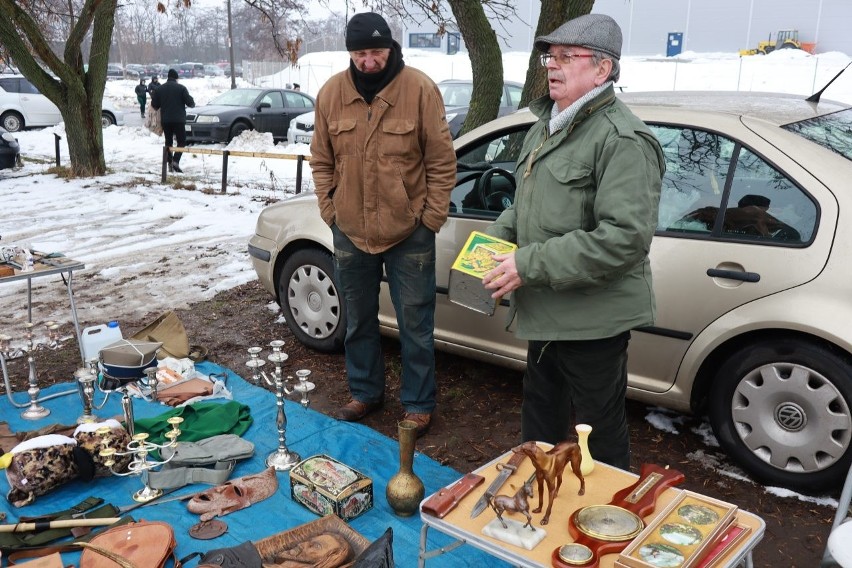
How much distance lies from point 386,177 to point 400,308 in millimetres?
673

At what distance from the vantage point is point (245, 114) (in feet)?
53.1

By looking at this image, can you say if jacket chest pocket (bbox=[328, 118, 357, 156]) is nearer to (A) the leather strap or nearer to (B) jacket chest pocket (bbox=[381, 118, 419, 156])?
(B) jacket chest pocket (bbox=[381, 118, 419, 156])

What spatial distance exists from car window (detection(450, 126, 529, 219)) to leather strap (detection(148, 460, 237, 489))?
1733mm

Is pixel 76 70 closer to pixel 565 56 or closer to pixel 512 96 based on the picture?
pixel 512 96

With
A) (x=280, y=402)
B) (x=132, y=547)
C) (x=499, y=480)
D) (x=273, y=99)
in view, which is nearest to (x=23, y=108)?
(x=273, y=99)

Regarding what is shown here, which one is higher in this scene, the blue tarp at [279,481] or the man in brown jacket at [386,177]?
the man in brown jacket at [386,177]

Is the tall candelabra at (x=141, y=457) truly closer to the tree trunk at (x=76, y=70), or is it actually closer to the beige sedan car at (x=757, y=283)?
the beige sedan car at (x=757, y=283)

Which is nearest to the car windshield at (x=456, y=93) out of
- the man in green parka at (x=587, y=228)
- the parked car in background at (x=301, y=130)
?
the parked car in background at (x=301, y=130)

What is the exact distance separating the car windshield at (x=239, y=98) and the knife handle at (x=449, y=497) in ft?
50.9

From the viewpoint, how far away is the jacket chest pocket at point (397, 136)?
332 cm

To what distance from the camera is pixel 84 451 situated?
3.15 metres

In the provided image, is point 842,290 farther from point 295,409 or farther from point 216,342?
point 216,342

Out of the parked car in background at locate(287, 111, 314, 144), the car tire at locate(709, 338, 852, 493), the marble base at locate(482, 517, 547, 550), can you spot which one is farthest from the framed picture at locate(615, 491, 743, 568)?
the parked car in background at locate(287, 111, 314, 144)

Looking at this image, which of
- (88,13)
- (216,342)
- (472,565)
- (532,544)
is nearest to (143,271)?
(216,342)
